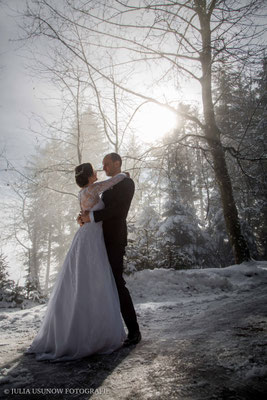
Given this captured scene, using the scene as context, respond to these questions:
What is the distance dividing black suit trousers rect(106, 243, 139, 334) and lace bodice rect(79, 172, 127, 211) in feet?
1.84

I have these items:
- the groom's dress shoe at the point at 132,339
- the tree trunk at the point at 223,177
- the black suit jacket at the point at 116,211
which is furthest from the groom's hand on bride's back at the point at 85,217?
the tree trunk at the point at 223,177

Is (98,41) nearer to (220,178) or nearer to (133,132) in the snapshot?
(133,132)

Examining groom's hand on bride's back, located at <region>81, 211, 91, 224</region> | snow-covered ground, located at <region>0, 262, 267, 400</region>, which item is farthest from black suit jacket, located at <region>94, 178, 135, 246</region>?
snow-covered ground, located at <region>0, 262, 267, 400</region>

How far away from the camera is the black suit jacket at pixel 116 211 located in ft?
8.66

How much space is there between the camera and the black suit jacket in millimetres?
2639

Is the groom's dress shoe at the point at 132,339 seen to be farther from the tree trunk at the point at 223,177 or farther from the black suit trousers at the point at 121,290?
the tree trunk at the point at 223,177

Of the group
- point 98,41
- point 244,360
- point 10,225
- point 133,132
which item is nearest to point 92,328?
point 244,360

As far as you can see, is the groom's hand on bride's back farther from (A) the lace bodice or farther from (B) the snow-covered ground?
(B) the snow-covered ground

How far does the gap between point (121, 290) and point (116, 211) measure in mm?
929

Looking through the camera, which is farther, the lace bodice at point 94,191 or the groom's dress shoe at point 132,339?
the lace bodice at point 94,191

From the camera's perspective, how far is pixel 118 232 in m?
2.70

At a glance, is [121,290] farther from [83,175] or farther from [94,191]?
[83,175]

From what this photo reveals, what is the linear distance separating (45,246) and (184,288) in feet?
81.0

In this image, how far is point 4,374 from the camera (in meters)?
1.90
